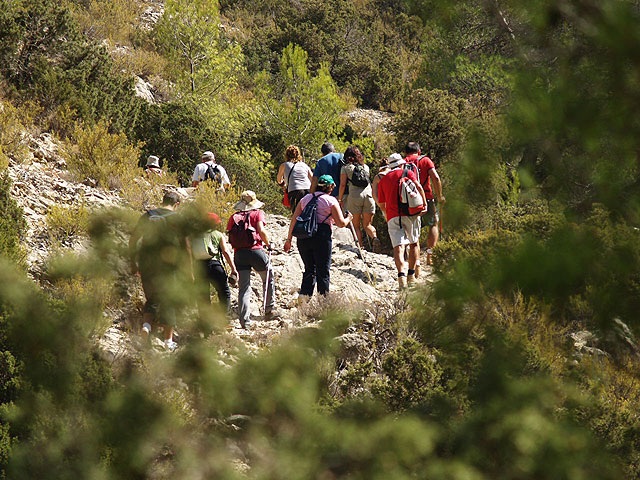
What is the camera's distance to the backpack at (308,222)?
586 centimetres

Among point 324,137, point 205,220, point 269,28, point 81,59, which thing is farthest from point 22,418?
point 269,28

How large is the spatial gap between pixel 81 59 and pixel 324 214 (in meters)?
8.26

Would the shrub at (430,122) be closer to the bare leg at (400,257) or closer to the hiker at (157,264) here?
the bare leg at (400,257)

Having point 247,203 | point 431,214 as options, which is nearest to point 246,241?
point 247,203

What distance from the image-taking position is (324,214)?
19.4 feet

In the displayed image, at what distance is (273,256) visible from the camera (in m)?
8.25

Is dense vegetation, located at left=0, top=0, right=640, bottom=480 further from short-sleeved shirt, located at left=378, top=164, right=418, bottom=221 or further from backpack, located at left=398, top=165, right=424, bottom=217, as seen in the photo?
short-sleeved shirt, located at left=378, top=164, right=418, bottom=221

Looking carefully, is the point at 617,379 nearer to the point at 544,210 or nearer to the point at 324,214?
the point at 544,210

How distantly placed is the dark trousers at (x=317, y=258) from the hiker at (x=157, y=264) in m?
3.47

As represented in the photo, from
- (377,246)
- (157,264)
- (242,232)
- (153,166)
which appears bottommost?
(377,246)

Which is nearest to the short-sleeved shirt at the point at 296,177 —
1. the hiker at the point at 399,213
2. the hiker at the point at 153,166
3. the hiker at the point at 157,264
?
the hiker at the point at 399,213

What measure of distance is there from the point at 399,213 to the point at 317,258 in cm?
112

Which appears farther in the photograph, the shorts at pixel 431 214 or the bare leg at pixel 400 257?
the shorts at pixel 431 214

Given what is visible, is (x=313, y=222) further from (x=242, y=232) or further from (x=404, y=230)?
(x=404, y=230)
